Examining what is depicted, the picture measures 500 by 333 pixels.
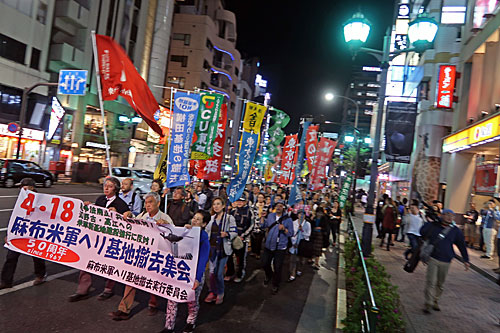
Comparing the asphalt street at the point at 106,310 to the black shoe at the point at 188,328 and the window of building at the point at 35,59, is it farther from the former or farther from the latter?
the window of building at the point at 35,59

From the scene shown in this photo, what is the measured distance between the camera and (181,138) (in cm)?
834

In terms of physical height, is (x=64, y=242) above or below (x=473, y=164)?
below

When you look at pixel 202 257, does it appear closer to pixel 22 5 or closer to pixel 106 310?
pixel 106 310

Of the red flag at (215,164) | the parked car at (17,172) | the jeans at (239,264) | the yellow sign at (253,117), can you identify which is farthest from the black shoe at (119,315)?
the parked car at (17,172)

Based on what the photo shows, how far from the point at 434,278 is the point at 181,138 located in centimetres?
600

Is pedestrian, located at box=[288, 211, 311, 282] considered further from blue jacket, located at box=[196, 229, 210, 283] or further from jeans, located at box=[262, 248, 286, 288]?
blue jacket, located at box=[196, 229, 210, 283]

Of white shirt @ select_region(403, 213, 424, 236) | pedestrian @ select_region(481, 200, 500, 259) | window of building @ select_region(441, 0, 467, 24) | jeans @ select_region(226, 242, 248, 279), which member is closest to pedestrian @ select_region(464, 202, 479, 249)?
pedestrian @ select_region(481, 200, 500, 259)

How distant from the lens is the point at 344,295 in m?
7.30

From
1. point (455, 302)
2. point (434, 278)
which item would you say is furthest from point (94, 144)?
point (434, 278)

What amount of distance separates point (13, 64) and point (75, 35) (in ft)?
27.3

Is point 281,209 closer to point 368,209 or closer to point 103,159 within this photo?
point 368,209

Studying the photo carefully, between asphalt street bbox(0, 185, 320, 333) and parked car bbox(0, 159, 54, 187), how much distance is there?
14.7 meters

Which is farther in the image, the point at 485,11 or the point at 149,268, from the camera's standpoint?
the point at 485,11

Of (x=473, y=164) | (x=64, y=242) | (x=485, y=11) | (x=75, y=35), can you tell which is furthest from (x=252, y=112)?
(x=75, y=35)
